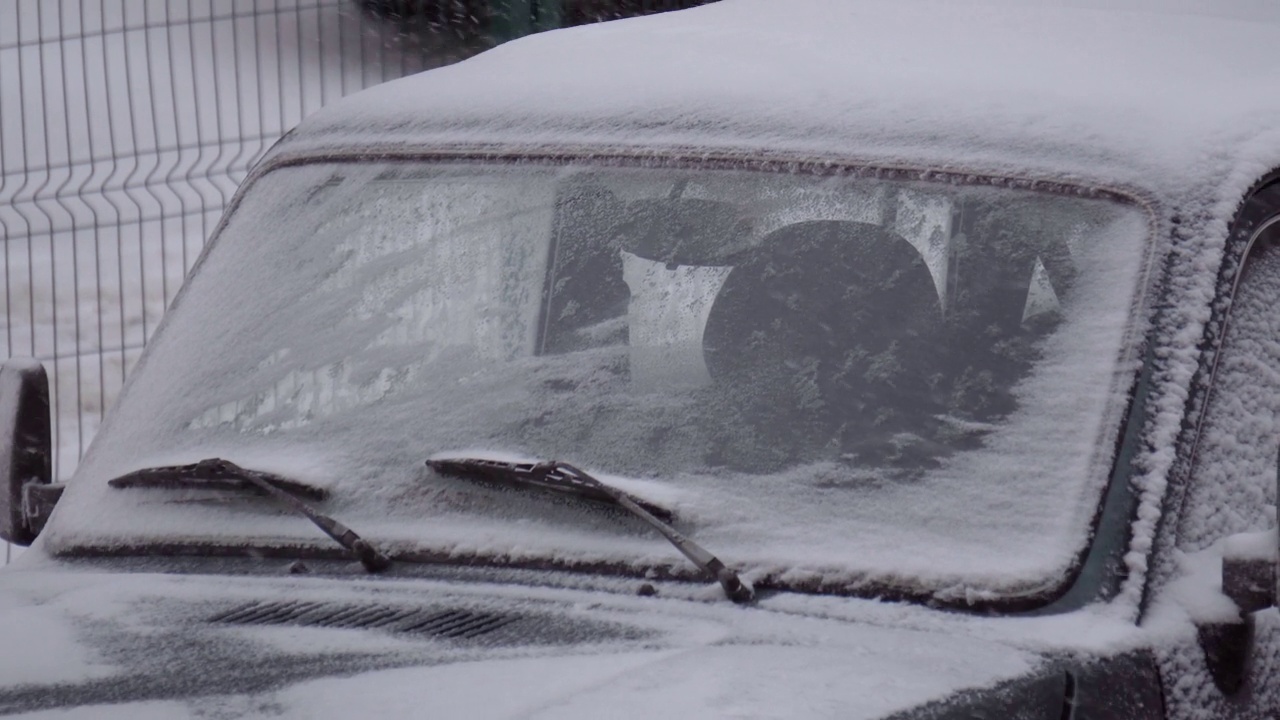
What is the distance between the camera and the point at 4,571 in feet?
8.91

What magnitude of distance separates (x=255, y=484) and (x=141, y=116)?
4.73m

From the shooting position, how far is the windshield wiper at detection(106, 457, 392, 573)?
2377 millimetres

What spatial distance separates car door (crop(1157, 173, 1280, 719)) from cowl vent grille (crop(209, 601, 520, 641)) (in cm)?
76

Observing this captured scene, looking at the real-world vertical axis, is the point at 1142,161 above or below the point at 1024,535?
above

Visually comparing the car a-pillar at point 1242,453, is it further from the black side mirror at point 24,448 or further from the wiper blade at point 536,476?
the black side mirror at point 24,448

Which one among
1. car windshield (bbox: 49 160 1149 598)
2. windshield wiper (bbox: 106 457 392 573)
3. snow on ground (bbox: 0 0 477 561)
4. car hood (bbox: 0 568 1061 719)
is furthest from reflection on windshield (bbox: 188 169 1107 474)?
snow on ground (bbox: 0 0 477 561)

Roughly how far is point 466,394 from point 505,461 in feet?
0.63

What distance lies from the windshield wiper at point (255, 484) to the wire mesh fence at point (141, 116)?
4180mm

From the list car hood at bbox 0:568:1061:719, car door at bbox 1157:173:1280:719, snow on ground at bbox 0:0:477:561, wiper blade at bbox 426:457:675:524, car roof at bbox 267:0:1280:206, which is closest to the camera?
car hood at bbox 0:568:1061:719

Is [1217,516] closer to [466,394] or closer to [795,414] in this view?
[795,414]

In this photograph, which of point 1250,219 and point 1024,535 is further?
point 1250,219

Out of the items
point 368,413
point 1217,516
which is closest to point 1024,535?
point 1217,516

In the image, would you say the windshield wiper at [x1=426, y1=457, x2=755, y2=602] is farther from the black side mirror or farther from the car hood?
the black side mirror

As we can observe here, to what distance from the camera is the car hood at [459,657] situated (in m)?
1.85
